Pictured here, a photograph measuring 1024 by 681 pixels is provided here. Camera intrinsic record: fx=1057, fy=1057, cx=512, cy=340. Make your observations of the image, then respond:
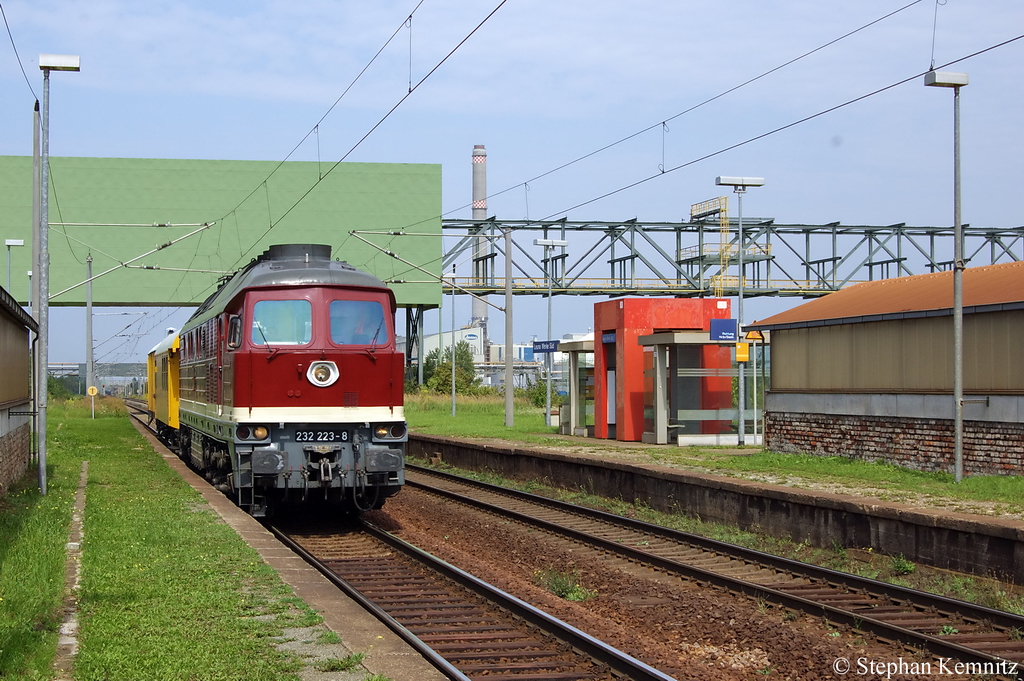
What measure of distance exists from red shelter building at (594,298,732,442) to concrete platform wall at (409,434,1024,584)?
17.6 ft

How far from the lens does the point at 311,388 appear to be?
47.3 ft

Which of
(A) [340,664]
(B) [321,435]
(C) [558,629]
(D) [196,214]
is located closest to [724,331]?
(B) [321,435]

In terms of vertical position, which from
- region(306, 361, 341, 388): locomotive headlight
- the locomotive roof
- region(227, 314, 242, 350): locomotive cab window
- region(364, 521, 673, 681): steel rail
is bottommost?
region(364, 521, 673, 681): steel rail

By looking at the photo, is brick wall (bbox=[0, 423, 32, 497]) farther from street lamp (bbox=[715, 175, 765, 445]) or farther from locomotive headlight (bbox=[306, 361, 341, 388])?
street lamp (bbox=[715, 175, 765, 445])

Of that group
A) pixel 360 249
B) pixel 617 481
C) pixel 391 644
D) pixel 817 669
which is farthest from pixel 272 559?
pixel 360 249

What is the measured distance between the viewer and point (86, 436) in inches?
1323

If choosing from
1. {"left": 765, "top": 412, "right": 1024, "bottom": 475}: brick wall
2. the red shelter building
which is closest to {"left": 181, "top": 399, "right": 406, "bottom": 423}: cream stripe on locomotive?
{"left": 765, "top": 412, "right": 1024, "bottom": 475}: brick wall

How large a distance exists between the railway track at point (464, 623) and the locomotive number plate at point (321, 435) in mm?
1618

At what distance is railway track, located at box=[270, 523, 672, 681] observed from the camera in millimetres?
7559

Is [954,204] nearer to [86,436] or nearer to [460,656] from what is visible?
[460,656]

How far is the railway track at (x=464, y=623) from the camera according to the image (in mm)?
7559

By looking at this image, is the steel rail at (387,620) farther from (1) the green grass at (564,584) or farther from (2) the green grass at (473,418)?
(2) the green grass at (473,418)

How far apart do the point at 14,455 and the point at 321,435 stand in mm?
6396

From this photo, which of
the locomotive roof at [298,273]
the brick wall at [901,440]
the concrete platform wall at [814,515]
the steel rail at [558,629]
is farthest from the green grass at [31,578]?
the brick wall at [901,440]
